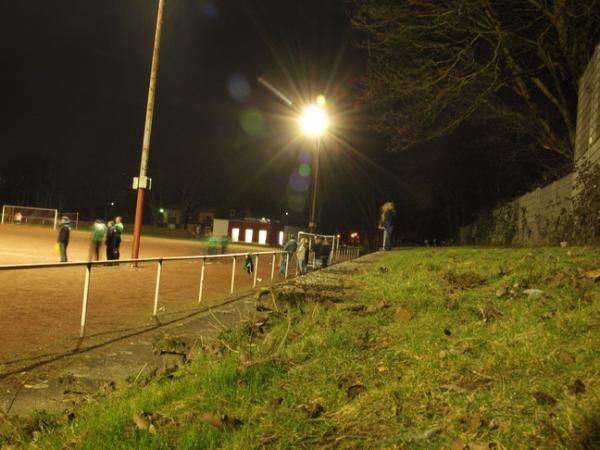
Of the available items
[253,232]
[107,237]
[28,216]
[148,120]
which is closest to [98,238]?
[107,237]

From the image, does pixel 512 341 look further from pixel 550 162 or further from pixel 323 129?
pixel 550 162

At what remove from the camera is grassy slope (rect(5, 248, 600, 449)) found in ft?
6.82

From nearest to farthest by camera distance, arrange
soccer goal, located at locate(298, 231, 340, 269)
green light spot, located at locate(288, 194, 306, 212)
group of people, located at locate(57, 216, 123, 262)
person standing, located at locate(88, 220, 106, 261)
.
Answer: group of people, located at locate(57, 216, 123, 262)
person standing, located at locate(88, 220, 106, 261)
soccer goal, located at locate(298, 231, 340, 269)
green light spot, located at locate(288, 194, 306, 212)

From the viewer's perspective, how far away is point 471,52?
42.4 ft

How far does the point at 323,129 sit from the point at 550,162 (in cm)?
1304

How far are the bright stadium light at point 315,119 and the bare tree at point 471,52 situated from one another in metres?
1.92

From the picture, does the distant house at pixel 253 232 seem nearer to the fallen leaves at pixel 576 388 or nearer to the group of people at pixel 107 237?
the group of people at pixel 107 237

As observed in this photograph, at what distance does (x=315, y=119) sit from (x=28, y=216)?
43494 millimetres

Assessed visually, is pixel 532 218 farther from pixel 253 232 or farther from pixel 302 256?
pixel 253 232

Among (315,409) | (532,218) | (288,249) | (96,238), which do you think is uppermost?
(532,218)

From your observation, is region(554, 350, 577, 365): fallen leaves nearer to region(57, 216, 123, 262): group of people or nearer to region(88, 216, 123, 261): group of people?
Result: region(57, 216, 123, 262): group of people

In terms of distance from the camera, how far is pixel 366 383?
2715 mm

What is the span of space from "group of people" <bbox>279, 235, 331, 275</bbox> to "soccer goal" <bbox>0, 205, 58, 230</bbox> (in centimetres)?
3657

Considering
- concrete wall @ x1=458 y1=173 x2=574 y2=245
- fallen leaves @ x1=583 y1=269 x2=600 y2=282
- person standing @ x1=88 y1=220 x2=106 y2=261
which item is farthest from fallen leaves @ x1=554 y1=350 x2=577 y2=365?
person standing @ x1=88 y1=220 x2=106 y2=261
